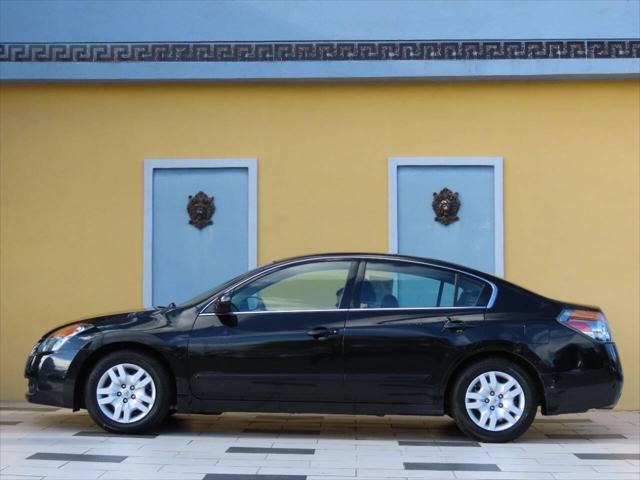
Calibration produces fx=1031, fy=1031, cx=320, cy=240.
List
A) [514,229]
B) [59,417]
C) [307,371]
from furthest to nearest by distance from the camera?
1. [514,229]
2. [59,417]
3. [307,371]

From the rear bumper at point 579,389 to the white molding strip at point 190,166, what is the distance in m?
3.72

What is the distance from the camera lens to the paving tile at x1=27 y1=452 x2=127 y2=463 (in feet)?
23.0

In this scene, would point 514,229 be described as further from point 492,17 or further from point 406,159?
point 492,17

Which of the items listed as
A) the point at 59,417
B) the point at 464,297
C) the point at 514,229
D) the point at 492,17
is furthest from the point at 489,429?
the point at 492,17

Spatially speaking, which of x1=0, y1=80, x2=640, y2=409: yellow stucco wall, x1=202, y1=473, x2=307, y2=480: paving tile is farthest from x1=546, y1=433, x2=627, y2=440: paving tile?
x1=202, y1=473, x2=307, y2=480: paving tile

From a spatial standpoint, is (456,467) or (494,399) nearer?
(456,467)

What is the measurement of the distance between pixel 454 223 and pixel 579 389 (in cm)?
301

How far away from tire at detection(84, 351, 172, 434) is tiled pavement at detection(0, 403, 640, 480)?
13 cm

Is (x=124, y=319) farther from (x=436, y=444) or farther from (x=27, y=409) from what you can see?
(x=436, y=444)

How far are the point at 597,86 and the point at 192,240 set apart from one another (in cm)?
449

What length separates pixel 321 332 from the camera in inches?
315

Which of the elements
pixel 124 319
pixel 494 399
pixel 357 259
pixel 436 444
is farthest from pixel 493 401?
pixel 124 319

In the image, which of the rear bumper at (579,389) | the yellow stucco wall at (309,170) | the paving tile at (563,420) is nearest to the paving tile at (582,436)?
the rear bumper at (579,389)

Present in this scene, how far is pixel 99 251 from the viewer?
1081 centimetres
